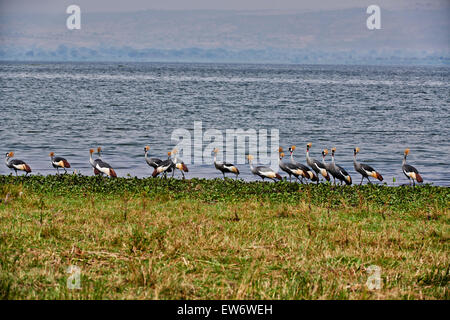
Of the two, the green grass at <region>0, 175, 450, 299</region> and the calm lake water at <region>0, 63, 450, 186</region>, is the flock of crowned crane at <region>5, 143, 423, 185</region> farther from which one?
the green grass at <region>0, 175, 450, 299</region>

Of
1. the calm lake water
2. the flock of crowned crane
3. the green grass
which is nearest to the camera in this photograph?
the green grass

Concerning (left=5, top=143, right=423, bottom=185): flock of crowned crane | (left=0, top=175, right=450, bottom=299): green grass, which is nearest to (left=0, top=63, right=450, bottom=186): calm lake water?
(left=5, top=143, right=423, bottom=185): flock of crowned crane

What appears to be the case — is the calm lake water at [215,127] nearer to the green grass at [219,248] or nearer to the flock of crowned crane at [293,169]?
the flock of crowned crane at [293,169]

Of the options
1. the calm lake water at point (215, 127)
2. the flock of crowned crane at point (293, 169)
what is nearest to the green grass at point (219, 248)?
the flock of crowned crane at point (293, 169)

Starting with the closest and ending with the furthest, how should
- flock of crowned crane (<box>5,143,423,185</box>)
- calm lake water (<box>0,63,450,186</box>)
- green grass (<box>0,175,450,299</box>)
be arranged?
green grass (<box>0,175,450,299</box>) → flock of crowned crane (<box>5,143,423,185</box>) → calm lake water (<box>0,63,450,186</box>)

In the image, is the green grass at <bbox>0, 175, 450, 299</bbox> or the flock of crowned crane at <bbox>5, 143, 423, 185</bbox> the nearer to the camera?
the green grass at <bbox>0, 175, 450, 299</bbox>

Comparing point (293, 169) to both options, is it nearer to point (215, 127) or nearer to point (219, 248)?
point (219, 248)

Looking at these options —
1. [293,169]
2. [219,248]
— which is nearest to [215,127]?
[293,169]

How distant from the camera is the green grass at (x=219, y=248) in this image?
6522mm

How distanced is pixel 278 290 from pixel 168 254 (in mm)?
2100

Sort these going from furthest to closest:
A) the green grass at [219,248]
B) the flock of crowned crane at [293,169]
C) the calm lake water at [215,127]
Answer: the calm lake water at [215,127]
the flock of crowned crane at [293,169]
the green grass at [219,248]

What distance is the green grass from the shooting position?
6.52 meters

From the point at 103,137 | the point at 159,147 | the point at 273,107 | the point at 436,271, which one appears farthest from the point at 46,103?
the point at 436,271

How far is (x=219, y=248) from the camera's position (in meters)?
8.41
